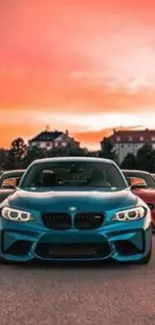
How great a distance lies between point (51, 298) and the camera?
672cm

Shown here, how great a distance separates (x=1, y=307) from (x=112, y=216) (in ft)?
8.29

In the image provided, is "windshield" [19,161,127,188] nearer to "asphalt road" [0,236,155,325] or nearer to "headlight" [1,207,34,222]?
"headlight" [1,207,34,222]

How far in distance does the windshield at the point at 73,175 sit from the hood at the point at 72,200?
0.65 meters

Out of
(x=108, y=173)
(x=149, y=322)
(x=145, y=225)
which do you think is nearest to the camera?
(x=149, y=322)

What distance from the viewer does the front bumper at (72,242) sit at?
8.29 metres

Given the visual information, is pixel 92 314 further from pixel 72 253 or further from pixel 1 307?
pixel 72 253

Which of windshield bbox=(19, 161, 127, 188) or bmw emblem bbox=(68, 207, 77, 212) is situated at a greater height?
windshield bbox=(19, 161, 127, 188)

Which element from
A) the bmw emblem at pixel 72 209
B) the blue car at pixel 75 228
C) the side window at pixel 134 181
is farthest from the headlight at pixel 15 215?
the side window at pixel 134 181

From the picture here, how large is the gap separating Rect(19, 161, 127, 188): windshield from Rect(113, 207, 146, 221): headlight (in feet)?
3.72

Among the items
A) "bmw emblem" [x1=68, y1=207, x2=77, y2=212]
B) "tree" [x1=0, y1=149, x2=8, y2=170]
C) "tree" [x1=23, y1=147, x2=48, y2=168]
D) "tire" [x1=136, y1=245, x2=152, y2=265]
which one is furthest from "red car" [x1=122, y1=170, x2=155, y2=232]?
"tree" [x1=0, y1=149, x2=8, y2=170]

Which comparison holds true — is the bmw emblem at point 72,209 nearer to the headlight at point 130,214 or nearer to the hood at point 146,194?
the headlight at point 130,214

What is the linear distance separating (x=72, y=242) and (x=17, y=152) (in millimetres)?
172271

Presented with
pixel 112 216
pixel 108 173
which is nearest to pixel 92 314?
pixel 112 216

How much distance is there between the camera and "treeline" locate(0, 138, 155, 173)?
160m
